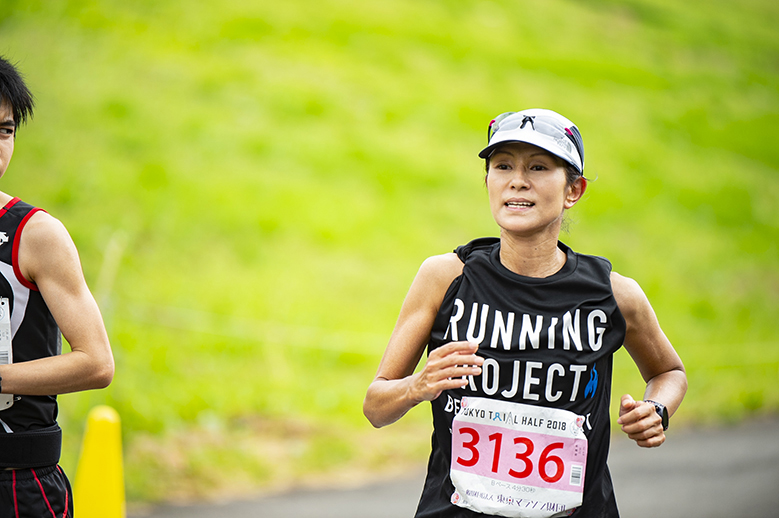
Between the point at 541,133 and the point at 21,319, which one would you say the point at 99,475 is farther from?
the point at 541,133

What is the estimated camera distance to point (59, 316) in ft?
6.72

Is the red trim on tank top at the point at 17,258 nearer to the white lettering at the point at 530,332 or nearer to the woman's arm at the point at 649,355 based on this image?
the white lettering at the point at 530,332

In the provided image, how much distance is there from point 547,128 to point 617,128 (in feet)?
45.1

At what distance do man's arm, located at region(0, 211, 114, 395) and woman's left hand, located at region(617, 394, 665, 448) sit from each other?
4.90 feet

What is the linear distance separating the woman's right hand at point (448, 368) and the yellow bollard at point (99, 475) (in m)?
2.17

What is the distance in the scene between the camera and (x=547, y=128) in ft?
7.15

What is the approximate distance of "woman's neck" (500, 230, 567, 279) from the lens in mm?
2285

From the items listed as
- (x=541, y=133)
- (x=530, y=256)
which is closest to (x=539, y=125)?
(x=541, y=133)

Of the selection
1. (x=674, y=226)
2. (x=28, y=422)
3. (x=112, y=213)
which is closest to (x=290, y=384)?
(x=112, y=213)

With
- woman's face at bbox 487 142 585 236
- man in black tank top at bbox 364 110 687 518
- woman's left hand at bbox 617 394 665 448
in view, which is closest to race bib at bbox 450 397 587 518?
man in black tank top at bbox 364 110 687 518

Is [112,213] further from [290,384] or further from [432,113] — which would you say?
[432,113]

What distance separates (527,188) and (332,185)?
32.1ft

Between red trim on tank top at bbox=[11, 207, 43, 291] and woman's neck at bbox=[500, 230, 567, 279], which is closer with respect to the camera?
red trim on tank top at bbox=[11, 207, 43, 291]

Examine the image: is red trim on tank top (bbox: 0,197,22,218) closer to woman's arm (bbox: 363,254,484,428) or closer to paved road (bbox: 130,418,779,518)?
woman's arm (bbox: 363,254,484,428)
